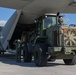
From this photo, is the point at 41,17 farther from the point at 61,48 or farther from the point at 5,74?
the point at 5,74

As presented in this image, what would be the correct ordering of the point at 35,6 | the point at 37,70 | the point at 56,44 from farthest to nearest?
the point at 35,6 → the point at 56,44 → the point at 37,70

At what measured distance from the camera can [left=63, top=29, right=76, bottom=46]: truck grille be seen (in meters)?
13.1

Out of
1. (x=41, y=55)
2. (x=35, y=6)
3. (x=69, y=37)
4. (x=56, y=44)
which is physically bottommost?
(x=41, y=55)

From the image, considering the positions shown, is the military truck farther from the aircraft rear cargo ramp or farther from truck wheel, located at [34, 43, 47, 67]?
the aircraft rear cargo ramp

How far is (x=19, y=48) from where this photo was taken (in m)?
16.8

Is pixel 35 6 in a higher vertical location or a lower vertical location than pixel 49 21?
higher

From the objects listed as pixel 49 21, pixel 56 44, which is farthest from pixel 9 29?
pixel 56 44

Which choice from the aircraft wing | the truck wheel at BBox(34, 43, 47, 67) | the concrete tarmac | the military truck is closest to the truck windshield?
the military truck

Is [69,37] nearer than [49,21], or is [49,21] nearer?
[69,37]

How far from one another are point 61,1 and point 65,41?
9.40 ft

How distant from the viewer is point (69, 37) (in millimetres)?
13172

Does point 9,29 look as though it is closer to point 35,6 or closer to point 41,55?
point 35,6

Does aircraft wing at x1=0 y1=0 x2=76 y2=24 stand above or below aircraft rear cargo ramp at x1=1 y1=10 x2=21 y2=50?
above

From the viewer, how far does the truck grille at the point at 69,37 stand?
1312 cm
